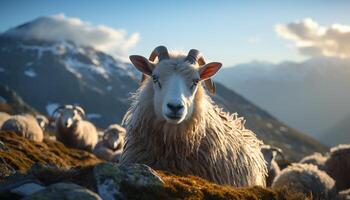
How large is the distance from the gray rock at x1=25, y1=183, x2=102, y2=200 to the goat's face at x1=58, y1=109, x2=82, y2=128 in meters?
20.4

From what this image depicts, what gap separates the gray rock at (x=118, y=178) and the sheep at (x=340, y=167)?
14.0 metres

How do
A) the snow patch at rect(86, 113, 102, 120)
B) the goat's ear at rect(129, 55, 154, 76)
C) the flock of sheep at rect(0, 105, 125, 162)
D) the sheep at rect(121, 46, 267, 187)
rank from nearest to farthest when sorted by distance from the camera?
the sheep at rect(121, 46, 267, 187) → the goat's ear at rect(129, 55, 154, 76) → the flock of sheep at rect(0, 105, 125, 162) → the snow patch at rect(86, 113, 102, 120)

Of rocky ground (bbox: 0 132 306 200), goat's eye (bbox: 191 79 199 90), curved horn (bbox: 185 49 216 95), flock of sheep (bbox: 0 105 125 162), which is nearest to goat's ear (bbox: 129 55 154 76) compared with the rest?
curved horn (bbox: 185 49 216 95)

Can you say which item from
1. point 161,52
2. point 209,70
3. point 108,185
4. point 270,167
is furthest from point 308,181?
point 108,185

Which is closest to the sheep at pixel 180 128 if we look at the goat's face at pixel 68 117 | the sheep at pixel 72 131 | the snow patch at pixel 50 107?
the goat's face at pixel 68 117

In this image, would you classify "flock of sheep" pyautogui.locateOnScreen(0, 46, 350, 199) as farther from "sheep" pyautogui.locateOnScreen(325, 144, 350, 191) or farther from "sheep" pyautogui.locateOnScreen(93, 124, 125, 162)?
"sheep" pyautogui.locateOnScreen(93, 124, 125, 162)

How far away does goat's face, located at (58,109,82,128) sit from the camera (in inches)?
962

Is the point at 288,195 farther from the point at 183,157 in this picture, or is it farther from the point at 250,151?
the point at 250,151

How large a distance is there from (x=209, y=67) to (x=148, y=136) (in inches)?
86.5

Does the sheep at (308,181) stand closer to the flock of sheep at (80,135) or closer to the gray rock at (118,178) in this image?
the gray rock at (118,178)

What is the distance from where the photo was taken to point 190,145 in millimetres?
8555

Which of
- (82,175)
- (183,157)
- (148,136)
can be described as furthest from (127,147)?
(82,175)

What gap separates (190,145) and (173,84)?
135 centimetres

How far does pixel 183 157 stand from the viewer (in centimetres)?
838
